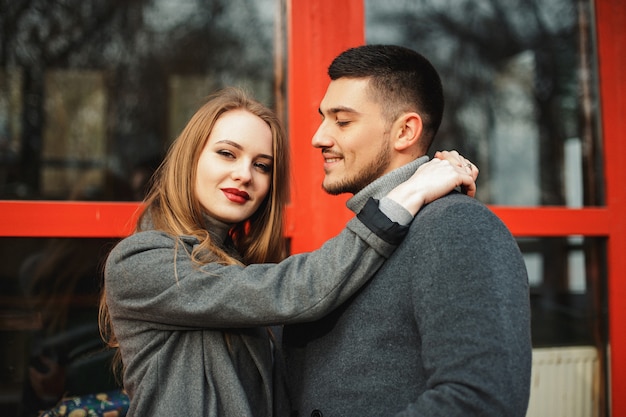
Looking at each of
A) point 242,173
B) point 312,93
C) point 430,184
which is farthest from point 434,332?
point 312,93

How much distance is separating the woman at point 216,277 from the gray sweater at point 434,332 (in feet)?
0.26

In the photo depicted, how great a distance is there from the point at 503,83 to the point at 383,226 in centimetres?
363

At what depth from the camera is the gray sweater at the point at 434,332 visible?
3.78 ft

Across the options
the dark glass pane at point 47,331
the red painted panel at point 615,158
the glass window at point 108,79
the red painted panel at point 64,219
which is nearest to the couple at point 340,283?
the red painted panel at point 64,219

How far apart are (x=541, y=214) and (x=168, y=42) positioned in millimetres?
4465

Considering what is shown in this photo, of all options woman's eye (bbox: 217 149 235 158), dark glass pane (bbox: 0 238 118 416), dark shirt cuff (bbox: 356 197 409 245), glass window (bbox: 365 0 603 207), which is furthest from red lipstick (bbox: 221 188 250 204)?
glass window (bbox: 365 0 603 207)

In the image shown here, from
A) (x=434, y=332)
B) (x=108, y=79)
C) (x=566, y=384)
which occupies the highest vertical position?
(x=108, y=79)

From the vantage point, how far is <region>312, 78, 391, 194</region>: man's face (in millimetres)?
1633

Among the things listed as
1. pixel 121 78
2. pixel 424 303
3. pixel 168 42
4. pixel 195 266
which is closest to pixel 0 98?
pixel 121 78

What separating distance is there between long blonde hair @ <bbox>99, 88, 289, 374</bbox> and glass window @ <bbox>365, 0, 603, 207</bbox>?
5.89 ft

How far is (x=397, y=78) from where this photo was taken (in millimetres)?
1677

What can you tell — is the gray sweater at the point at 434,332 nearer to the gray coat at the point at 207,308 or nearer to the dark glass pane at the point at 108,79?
the gray coat at the point at 207,308

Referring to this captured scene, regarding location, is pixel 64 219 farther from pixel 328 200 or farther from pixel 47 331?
pixel 47 331

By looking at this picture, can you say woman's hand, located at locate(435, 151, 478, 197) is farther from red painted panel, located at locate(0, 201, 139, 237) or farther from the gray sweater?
red painted panel, located at locate(0, 201, 139, 237)
